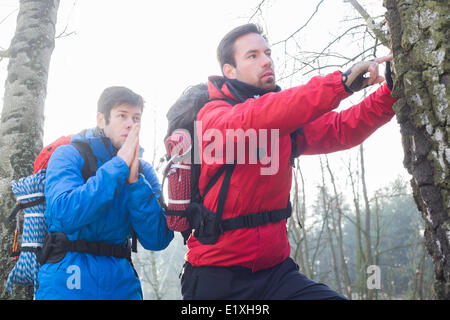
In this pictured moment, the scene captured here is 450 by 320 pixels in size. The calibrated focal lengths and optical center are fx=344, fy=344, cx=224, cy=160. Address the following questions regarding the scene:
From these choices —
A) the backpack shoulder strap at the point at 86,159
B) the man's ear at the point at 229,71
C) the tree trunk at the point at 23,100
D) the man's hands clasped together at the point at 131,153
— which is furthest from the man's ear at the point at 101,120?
the tree trunk at the point at 23,100

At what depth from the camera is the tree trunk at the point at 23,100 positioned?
309 cm

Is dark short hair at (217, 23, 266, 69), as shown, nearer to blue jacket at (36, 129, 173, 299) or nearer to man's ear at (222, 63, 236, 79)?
man's ear at (222, 63, 236, 79)

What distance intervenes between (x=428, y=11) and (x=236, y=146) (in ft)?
3.59

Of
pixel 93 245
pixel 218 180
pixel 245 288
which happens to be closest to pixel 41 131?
pixel 93 245

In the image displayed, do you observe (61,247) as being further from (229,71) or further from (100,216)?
(229,71)

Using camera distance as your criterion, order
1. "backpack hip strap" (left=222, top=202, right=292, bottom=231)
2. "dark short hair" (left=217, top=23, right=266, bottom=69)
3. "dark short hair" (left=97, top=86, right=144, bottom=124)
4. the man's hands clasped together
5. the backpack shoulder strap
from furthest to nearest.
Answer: "dark short hair" (left=97, top=86, right=144, bottom=124) < "dark short hair" (left=217, top=23, right=266, bottom=69) < the backpack shoulder strap < the man's hands clasped together < "backpack hip strap" (left=222, top=202, right=292, bottom=231)

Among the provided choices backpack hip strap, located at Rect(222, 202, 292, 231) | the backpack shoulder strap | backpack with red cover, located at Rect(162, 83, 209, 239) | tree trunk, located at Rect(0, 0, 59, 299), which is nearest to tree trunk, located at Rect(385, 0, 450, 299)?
backpack hip strap, located at Rect(222, 202, 292, 231)

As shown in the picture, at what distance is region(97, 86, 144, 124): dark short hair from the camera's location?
8.24 feet

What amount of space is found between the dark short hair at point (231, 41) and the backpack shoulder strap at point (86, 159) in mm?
1117

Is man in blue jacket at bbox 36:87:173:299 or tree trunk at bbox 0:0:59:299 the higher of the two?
tree trunk at bbox 0:0:59:299

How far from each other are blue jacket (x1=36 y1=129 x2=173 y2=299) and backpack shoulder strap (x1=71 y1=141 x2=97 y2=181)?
3 centimetres

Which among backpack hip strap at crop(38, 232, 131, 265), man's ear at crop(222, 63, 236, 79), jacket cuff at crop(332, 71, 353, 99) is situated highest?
man's ear at crop(222, 63, 236, 79)

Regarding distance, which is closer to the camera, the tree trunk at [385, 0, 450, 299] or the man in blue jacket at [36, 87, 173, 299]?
the tree trunk at [385, 0, 450, 299]

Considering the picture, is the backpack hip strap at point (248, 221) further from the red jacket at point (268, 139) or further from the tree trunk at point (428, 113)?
the tree trunk at point (428, 113)
